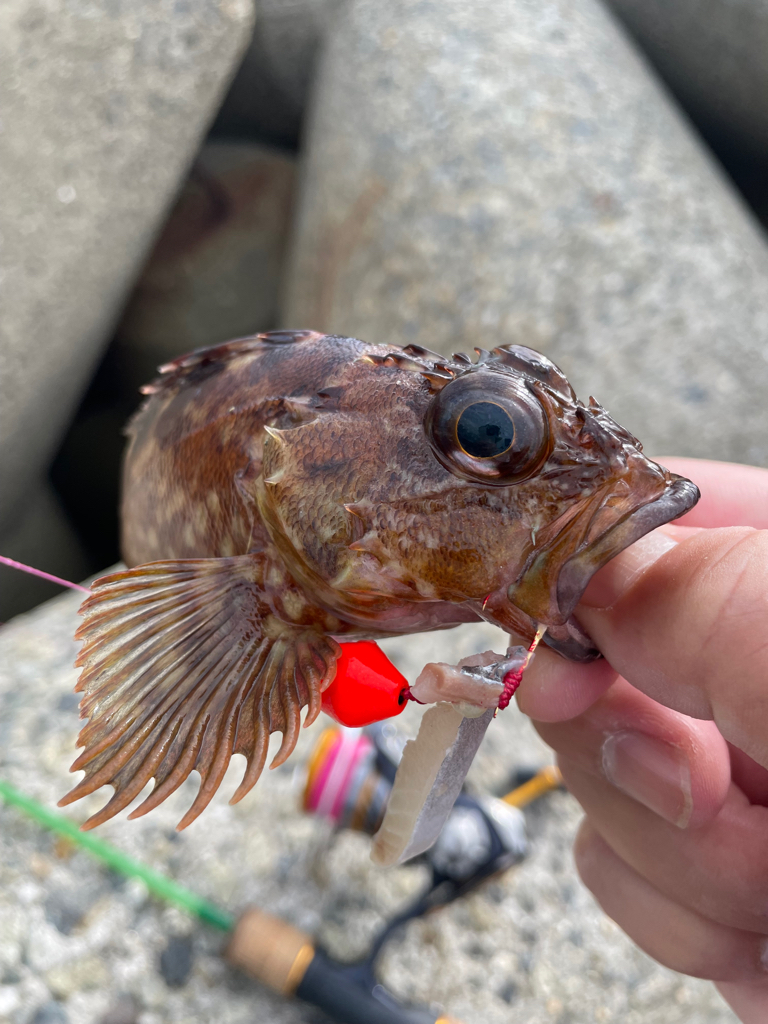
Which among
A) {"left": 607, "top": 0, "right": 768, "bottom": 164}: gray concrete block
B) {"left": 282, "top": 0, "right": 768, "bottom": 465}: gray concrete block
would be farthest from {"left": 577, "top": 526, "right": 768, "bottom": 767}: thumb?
{"left": 607, "top": 0, "right": 768, "bottom": 164}: gray concrete block

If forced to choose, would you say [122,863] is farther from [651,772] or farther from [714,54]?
[714,54]

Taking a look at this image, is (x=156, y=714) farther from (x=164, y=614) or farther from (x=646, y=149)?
(x=646, y=149)

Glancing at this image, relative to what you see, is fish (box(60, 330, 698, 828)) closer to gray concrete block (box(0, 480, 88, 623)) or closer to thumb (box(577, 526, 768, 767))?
thumb (box(577, 526, 768, 767))

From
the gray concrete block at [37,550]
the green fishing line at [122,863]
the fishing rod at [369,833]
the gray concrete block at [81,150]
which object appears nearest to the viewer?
the fishing rod at [369,833]

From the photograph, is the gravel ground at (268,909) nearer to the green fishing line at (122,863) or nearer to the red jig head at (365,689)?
the green fishing line at (122,863)

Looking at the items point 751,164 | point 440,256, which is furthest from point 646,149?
point 751,164

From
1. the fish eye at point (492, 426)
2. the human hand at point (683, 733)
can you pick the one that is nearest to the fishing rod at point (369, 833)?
the human hand at point (683, 733)
